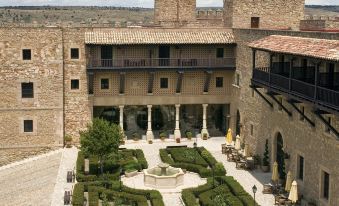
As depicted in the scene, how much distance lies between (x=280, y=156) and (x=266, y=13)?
16.1 metres

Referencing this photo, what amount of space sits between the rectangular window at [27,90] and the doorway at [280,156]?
63.9 ft

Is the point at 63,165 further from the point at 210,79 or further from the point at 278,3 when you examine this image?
the point at 278,3

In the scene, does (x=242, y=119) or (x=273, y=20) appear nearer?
(x=242, y=119)

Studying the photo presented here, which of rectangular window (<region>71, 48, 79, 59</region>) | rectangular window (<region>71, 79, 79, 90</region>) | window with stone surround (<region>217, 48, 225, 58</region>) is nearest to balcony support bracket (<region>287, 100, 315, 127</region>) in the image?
window with stone surround (<region>217, 48, 225, 58</region>)

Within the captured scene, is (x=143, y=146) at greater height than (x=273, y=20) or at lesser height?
lesser

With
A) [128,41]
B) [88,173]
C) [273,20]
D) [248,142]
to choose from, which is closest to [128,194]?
[88,173]

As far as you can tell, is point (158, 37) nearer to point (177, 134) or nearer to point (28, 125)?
point (177, 134)

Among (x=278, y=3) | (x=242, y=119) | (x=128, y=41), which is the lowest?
(x=242, y=119)

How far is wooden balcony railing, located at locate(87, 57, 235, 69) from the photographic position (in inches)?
1710

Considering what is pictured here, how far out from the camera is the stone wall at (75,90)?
142ft

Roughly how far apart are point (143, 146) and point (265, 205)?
54.9ft

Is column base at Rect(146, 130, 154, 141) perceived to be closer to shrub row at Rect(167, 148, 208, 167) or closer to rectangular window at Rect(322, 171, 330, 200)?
shrub row at Rect(167, 148, 208, 167)

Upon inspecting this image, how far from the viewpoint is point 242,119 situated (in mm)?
41594

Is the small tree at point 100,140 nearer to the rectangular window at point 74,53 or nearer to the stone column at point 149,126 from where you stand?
the rectangular window at point 74,53
